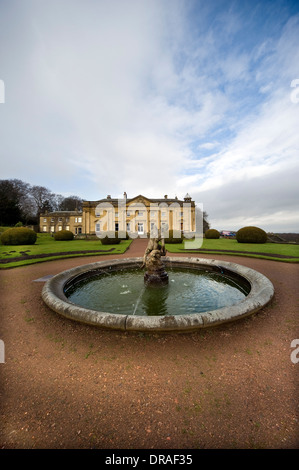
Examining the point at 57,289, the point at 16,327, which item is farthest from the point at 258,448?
the point at 57,289

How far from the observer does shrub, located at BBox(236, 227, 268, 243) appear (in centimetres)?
2420

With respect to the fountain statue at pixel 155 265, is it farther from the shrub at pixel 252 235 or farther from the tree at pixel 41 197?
the tree at pixel 41 197

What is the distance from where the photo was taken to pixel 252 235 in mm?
24391

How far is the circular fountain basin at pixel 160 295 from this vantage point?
3.76 m

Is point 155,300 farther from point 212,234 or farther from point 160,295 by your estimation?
point 212,234

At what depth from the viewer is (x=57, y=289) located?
6.11 m

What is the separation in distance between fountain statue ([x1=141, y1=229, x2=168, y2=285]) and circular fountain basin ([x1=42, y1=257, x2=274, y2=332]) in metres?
0.37

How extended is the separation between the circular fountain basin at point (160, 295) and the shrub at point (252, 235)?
60.5 feet

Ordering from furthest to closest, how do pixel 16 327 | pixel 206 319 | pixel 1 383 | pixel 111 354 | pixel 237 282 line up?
pixel 237 282
pixel 16 327
pixel 206 319
pixel 111 354
pixel 1 383

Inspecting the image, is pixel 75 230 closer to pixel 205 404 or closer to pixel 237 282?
pixel 237 282

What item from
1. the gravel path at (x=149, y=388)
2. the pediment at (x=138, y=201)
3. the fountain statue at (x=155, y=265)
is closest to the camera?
the gravel path at (x=149, y=388)

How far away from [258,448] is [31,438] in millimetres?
2527

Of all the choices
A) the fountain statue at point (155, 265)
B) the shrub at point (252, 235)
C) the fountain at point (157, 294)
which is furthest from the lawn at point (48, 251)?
the shrub at point (252, 235)

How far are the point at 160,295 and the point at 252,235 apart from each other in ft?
75.2
